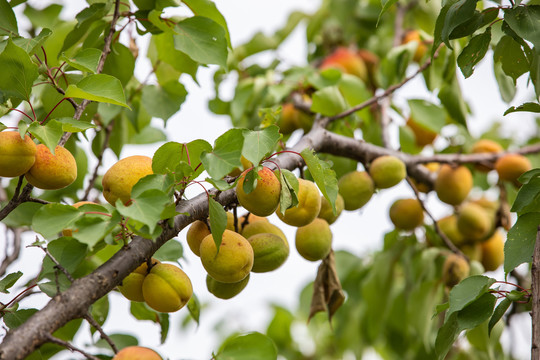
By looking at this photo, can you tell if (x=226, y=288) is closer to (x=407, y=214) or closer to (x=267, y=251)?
(x=267, y=251)

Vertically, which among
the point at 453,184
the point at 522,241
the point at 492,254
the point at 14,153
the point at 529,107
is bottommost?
the point at 492,254

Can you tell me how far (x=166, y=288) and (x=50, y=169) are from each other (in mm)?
312

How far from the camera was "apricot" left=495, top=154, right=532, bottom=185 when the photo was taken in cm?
204

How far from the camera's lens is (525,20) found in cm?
111

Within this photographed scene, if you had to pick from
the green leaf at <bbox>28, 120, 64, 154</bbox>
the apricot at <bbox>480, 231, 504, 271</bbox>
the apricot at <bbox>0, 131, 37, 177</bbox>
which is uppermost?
the green leaf at <bbox>28, 120, 64, 154</bbox>

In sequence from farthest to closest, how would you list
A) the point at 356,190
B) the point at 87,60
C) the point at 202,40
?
the point at 356,190, the point at 202,40, the point at 87,60

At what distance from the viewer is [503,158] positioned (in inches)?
82.4

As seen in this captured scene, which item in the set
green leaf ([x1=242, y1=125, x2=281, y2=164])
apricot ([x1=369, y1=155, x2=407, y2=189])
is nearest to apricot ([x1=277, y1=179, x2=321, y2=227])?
green leaf ([x1=242, y1=125, x2=281, y2=164])

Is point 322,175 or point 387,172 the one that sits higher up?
point 322,175

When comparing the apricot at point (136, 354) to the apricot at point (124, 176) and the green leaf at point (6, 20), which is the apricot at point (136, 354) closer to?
the apricot at point (124, 176)

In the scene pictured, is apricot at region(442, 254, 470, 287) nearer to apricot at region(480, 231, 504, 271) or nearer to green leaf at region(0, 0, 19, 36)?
apricot at region(480, 231, 504, 271)

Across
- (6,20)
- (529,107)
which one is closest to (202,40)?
(6,20)

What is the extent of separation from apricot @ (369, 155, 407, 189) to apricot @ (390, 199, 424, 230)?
1.29 feet

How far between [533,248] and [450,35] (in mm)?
461
